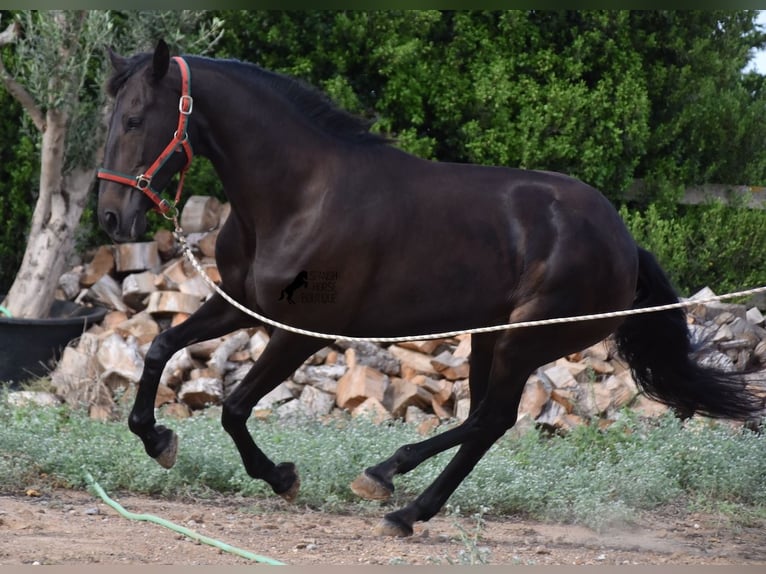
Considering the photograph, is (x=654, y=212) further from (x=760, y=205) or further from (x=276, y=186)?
(x=276, y=186)

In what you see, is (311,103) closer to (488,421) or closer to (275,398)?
(488,421)

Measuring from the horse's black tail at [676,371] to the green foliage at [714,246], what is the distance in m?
3.19

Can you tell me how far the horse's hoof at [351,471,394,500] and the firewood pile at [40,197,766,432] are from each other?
1.68 meters

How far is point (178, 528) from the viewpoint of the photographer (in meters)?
4.23

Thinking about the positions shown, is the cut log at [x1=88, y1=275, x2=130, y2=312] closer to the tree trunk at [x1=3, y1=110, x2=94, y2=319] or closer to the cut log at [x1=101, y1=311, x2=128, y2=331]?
the cut log at [x1=101, y1=311, x2=128, y2=331]

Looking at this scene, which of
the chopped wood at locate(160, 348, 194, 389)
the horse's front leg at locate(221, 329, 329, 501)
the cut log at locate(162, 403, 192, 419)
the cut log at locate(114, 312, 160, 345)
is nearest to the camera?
the horse's front leg at locate(221, 329, 329, 501)

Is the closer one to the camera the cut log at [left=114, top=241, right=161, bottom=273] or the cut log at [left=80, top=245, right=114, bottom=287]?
the cut log at [left=114, top=241, right=161, bottom=273]

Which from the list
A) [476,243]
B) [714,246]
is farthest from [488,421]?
[714,246]

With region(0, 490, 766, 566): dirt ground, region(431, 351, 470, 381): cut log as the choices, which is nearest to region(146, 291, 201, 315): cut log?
region(431, 351, 470, 381): cut log

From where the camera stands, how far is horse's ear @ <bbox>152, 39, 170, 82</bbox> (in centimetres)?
392

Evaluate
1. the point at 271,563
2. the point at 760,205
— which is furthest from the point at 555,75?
the point at 271,563

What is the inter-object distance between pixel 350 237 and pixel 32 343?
3.83 m

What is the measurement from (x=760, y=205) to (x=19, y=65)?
230 inches

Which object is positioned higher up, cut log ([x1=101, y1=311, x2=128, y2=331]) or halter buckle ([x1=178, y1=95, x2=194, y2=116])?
halter buckle ([x1=178, y1=95, x2=194, y2=116])
